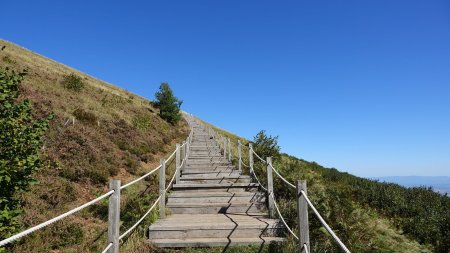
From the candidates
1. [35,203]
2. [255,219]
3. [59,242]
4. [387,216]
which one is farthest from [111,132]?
[387,216]

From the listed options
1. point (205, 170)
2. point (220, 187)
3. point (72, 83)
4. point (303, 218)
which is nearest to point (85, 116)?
point (205, 170)

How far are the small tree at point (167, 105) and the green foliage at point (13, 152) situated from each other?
28.4 metres

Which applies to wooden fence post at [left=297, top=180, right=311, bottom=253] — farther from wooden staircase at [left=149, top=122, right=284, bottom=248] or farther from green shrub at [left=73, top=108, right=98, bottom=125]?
green shrub at [left=73, top=108, right=98, bottom=125]

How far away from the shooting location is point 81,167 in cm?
1152

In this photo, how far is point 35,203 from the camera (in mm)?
8469

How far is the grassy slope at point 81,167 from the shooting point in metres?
7.41

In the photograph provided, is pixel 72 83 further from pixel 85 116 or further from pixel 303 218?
pixel 303 218

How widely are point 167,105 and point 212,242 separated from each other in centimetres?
2953

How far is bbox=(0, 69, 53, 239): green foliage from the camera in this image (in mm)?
5289

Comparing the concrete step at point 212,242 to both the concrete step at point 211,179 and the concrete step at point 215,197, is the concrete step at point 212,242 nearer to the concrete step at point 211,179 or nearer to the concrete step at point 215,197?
the concrete step at point 215,197

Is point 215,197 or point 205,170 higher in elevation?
point 205,170

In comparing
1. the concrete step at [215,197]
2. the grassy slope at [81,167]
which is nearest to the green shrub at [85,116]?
the grassy slope at [81,167]

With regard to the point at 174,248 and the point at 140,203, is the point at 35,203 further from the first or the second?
the point at 174,248

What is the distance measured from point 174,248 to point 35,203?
14.4 feet
